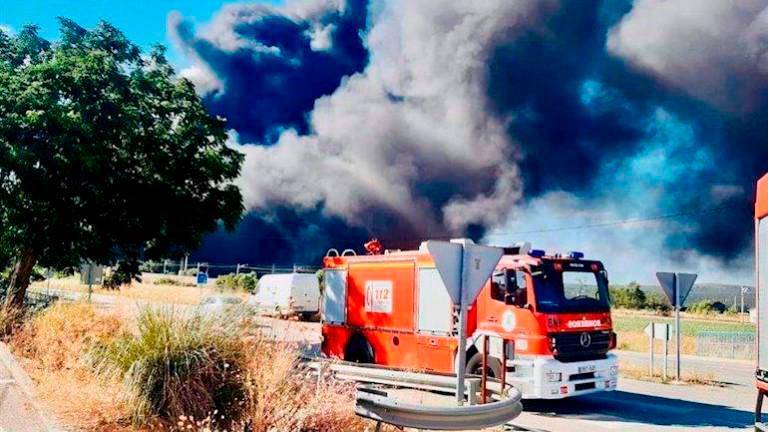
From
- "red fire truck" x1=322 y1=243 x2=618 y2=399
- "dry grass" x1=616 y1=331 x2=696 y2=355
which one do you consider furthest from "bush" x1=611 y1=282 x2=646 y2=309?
"red fire truck" x1=322 y1=243 x2=618 y2=399

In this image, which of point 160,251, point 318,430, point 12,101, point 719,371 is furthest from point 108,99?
point 719,371

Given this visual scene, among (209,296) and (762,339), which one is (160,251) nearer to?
(209,296)

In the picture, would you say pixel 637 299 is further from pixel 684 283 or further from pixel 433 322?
pixel 433 322

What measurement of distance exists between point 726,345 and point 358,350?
66.8 ft

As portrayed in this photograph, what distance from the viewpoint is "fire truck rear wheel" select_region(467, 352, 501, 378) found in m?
11.1

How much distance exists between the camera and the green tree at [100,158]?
617 inches

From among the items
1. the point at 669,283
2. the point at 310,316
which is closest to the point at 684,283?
the point at 669,283

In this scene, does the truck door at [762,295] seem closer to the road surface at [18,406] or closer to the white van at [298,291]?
the road surface at [18,406]

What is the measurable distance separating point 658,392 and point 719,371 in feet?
25.6

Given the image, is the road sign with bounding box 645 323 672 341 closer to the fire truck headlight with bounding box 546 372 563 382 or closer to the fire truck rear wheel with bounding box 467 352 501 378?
the fire truck headlight with bounding box 546 372 563 382

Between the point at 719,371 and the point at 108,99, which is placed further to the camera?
the point at 719,371

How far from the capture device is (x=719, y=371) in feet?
68.1

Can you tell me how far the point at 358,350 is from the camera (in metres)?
14.1

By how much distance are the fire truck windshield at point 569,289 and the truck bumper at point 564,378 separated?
883mm
